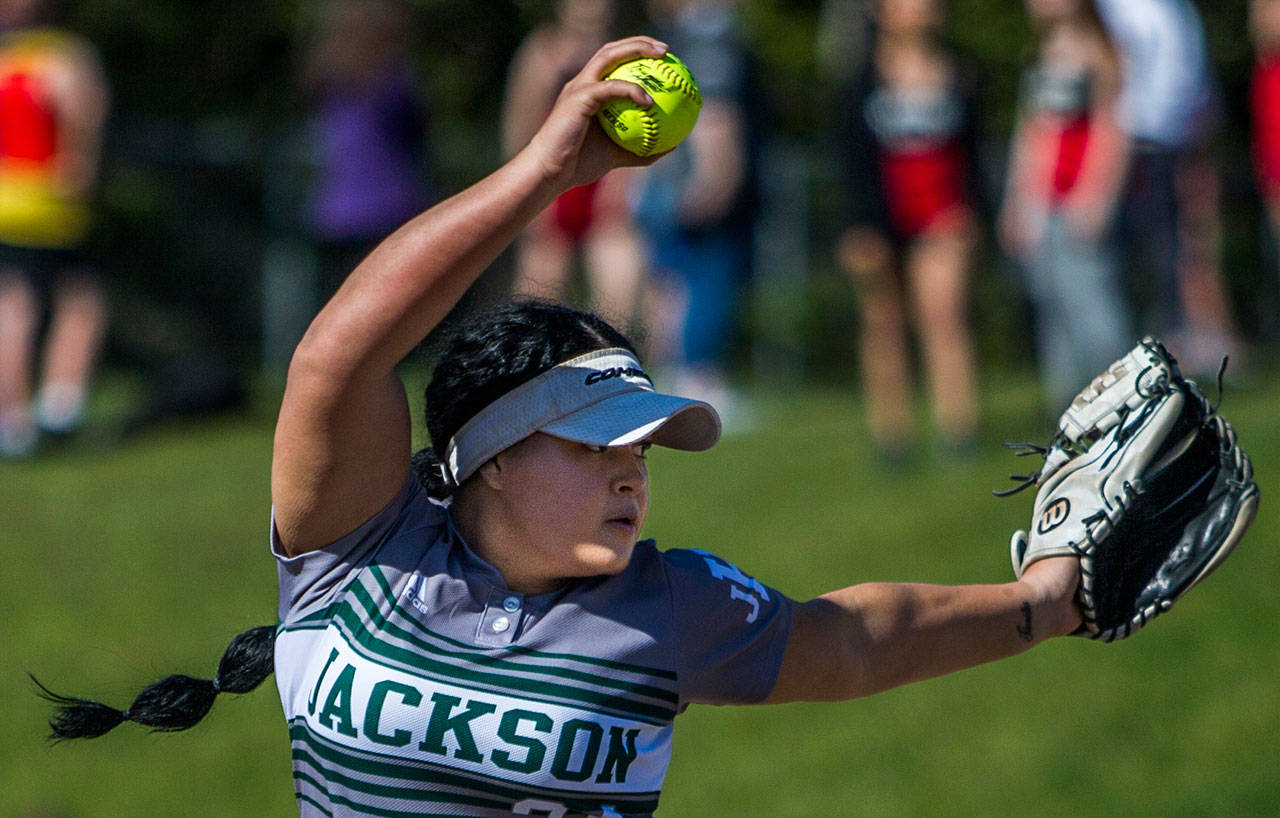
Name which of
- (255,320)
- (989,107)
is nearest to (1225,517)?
(255,320)

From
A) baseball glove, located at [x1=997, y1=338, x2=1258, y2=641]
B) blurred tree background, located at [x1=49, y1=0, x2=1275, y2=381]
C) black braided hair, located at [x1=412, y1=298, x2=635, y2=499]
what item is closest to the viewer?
black braided hair, located at [x1=412, y1=298, x2=635, y2=499]

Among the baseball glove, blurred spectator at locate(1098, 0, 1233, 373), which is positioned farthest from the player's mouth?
blurred spectator at locate(1098, 0, 1233, 373)

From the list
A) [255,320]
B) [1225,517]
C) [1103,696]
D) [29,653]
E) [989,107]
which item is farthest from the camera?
[989,107]

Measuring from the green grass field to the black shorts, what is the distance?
1007 mm

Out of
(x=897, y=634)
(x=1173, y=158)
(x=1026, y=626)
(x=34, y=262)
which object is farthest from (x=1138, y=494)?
(x=34, y=262)

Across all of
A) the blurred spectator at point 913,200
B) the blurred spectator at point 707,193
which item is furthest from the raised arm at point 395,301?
the blurred spectator at point 707,193

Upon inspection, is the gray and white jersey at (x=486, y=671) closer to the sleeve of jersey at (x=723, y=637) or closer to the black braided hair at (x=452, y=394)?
the sleeve of jersey at (x=723, y=637)

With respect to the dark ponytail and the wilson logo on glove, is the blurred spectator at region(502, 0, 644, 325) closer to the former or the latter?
the wilson logo on glove

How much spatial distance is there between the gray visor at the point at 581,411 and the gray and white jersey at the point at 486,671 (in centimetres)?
14

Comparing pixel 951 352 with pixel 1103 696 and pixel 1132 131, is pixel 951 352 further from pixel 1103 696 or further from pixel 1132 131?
pixel 1103 696

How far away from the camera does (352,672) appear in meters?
2.32

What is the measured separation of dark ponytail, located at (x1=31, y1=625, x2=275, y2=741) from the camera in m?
2.55

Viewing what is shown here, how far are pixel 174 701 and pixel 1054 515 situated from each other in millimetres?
1491

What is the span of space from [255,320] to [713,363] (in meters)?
4.53
